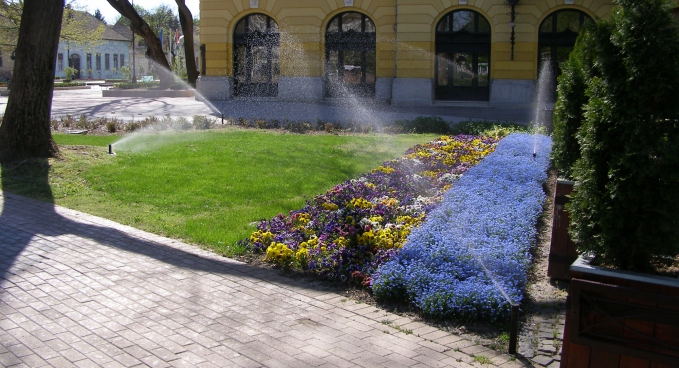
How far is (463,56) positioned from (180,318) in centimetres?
2652

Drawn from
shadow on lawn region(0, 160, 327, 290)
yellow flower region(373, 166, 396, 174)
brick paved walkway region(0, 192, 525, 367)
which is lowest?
brick paved walkway region(0, 192, 525, 367)

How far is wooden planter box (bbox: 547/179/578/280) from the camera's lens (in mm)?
6578

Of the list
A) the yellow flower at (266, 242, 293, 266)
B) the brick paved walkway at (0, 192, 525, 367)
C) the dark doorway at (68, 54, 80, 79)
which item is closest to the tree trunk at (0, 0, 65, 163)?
the brick paved walkway at (0, 192, 525, 367)

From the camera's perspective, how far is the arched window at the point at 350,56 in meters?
31.1

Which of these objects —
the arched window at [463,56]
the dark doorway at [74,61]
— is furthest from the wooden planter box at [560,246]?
the dark doorway at [74,61]

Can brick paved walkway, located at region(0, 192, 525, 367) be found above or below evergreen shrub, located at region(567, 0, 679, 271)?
below

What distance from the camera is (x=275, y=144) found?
51.5ft

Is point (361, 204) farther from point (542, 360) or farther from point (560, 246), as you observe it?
point (542, 360)

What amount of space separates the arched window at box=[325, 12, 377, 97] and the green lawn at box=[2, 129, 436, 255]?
14627mm

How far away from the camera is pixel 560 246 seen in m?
6.62

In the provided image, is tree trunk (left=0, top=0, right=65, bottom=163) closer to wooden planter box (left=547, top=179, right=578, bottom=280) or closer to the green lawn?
the green lawn

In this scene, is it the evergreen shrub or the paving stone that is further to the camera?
the paving stone

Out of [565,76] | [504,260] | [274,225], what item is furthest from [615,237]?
[274,225]

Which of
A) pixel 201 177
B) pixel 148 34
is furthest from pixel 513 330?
pixel 148 34
